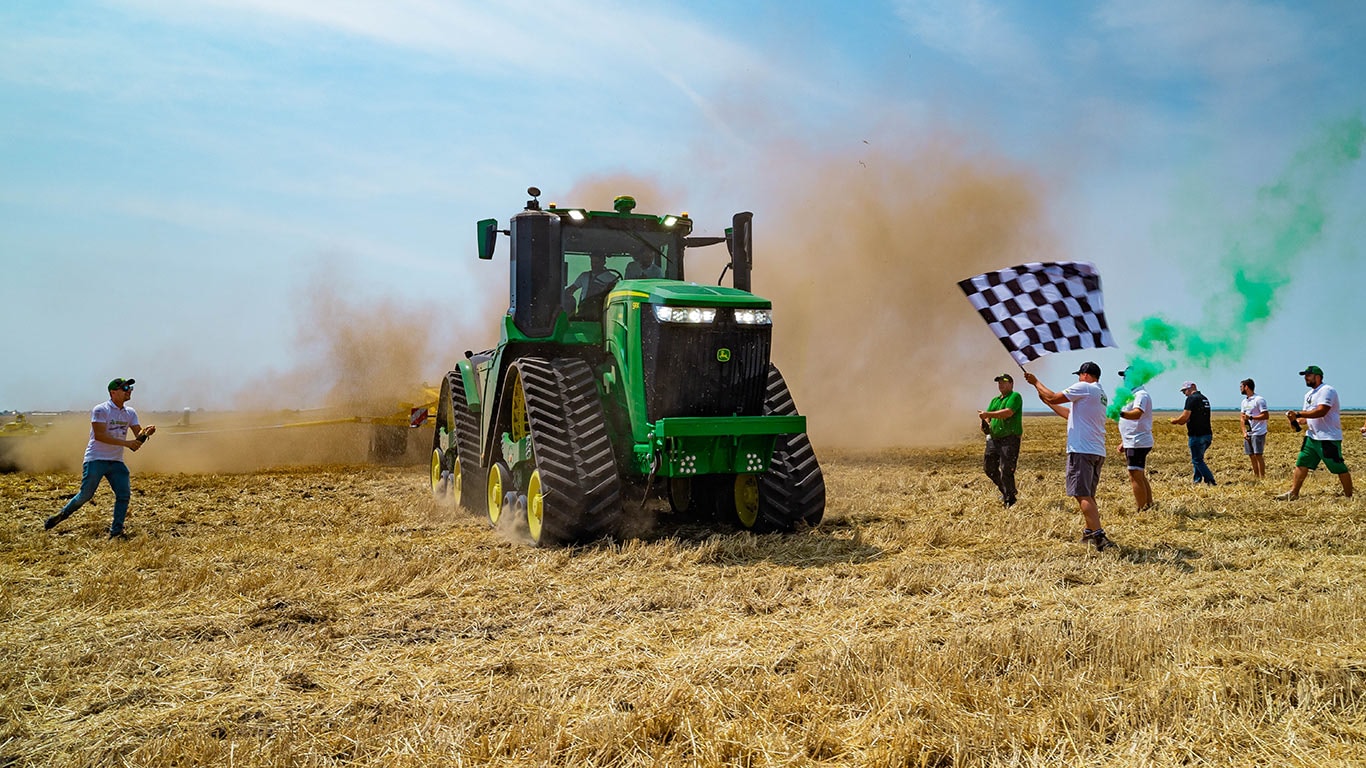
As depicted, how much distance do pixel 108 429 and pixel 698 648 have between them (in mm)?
7186

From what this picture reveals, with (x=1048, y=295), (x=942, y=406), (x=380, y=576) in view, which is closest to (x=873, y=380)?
(x=942, y=406)

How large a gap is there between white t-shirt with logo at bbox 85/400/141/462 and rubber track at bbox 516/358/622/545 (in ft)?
14.1

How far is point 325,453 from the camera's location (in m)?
19.1

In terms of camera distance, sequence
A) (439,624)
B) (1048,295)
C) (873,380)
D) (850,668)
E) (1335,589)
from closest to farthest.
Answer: (850,668)
(439,624)
(1335,589)
(1048,295)
(873,380)

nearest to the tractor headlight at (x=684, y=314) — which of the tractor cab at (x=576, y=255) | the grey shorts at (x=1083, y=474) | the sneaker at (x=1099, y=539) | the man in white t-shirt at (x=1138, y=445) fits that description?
the tractor cab at (x=576, y=255)

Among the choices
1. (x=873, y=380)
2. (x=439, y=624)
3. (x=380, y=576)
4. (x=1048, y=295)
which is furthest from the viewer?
(x=873, y=380)

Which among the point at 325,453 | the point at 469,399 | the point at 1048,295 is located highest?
the point at 1048,295

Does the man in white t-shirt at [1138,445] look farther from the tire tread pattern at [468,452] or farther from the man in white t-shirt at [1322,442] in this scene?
the tire tread pattern at [468,452]

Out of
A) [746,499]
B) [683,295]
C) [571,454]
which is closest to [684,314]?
[683,295]

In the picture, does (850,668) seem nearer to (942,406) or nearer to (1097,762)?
(1097,762)

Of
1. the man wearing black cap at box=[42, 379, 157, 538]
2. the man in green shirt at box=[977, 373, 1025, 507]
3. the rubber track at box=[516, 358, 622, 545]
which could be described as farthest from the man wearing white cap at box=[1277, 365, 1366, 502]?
the man wearing black cap at box=[42, 379, 157, 538]

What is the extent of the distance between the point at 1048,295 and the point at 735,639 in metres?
3.96

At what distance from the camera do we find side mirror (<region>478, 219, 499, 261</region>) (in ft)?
29.1

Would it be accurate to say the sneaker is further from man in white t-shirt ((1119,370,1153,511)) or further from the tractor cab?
the tractor cab
